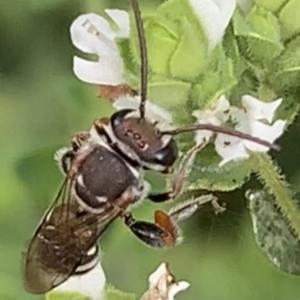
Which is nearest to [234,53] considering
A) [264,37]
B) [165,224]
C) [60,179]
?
[264,37]

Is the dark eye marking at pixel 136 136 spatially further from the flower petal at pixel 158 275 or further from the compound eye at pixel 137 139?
the flower petal at pixel 158 275

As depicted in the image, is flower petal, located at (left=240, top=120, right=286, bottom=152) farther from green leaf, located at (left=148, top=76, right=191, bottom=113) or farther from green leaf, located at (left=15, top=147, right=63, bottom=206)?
green leaf, located at (left=15, top=147, right=63, bottom=206)

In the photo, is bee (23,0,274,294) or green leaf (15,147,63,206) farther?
green leaf (15,147,63,206)

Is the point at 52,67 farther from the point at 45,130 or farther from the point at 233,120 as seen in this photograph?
the point at 233,120

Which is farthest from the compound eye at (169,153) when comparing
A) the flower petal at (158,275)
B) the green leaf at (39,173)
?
the green leaf at (39,173)

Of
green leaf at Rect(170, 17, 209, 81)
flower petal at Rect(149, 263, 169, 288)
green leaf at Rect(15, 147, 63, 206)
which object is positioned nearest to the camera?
green leaf at Rect(170, 17, 209, 81)

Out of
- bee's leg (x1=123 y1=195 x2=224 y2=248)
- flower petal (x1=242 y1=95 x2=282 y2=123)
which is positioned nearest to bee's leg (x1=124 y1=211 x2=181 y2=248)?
bee's leg (x1=123 y1=195 x2=224 y2=248)
